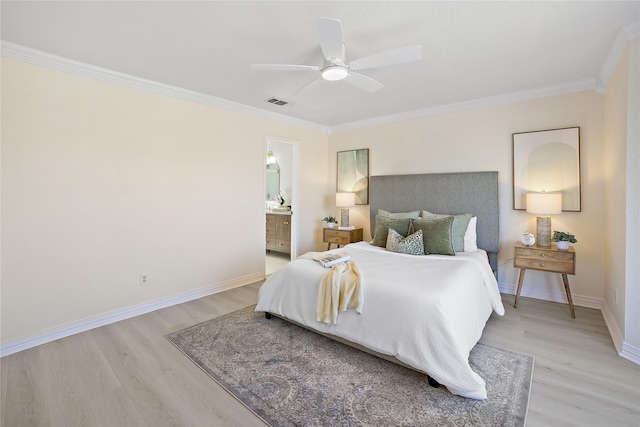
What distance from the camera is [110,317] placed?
301 cm

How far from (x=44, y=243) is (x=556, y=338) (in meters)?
4.62

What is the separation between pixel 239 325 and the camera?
2.94 metres

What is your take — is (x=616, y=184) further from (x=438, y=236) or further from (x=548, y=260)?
(x=438, y=236)

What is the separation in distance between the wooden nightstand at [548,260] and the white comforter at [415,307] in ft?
1.64

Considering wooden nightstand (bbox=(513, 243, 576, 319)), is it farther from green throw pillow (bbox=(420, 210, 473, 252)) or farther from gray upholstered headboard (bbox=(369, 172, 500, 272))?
green throw pillow (bbox=(420, 210, 473, 252))

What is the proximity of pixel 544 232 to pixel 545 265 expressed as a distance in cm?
41

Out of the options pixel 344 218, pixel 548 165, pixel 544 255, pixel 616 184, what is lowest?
pixel 544 255

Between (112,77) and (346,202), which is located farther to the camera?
(346,202)

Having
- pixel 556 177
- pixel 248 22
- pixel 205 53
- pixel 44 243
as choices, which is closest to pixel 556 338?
pixel 556 177

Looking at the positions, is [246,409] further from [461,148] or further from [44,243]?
[461,148]

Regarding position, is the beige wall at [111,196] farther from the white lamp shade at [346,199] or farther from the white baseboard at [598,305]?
the white baseboard at [598,305]

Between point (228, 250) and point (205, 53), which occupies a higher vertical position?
point (205, 53)

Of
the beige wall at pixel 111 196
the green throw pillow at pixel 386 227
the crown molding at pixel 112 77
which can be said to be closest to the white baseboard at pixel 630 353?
the green throw pillow at pixel 386 227

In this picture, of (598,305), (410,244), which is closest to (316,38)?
(410,244)
